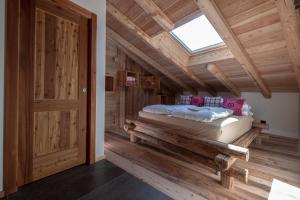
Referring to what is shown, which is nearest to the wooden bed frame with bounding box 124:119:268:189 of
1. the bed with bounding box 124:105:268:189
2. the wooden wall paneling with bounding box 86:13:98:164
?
the bed with bounding box 124:105:268:189

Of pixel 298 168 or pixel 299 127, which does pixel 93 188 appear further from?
pixel 299 127

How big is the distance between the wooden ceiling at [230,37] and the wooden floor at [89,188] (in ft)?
7.55

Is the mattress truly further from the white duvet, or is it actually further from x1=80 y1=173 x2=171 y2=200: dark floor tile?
x1=80 y1=173 x2=171 y2=200: dark floor tile

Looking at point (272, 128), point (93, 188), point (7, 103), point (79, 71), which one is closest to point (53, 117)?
point (7, 103)

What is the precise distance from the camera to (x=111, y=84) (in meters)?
3.48

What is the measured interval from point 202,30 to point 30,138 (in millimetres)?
3128

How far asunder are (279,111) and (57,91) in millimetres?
4520

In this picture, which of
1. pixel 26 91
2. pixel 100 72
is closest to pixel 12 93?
pixel 26 91

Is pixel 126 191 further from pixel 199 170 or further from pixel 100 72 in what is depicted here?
pixel 100 72

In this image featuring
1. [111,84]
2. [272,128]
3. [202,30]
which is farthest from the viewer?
[272,128]

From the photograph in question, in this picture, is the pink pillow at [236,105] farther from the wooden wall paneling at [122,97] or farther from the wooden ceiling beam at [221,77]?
the wooden wall paneling at [122,97]

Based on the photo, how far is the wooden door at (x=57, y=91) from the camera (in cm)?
176

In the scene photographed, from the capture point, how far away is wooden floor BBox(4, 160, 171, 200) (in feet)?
5.11

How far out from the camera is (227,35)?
241 cm
